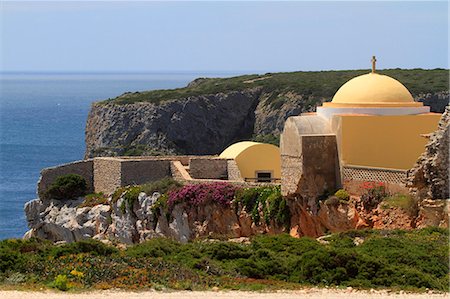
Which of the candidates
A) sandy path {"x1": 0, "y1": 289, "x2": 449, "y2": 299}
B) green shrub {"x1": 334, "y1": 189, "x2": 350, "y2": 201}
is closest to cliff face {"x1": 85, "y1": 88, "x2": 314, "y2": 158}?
green shrub {"x1": 334, "y1": 189, "x2": 350, "y2": 201}

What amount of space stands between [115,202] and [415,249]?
18639 mm

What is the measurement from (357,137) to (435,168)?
3.99 metres

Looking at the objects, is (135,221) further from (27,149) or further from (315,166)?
(27,149)

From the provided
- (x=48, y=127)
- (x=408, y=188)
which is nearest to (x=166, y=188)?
(x=408, y=188)

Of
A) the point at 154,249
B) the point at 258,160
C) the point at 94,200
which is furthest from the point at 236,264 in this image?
the point at 94,200

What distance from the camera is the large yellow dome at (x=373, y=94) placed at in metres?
34.4

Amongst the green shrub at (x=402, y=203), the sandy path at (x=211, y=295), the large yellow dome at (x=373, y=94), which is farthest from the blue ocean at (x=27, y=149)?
the sandy path at (x=211, y=295)

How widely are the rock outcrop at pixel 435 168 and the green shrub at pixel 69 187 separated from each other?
18249 millimetres

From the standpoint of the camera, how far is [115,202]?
42.8 m

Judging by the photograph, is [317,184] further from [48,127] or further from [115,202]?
[48,127]

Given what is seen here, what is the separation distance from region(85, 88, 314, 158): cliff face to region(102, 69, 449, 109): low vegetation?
108cm

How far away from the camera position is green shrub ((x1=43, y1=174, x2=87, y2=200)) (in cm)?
4603

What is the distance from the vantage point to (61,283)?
22.0 metres

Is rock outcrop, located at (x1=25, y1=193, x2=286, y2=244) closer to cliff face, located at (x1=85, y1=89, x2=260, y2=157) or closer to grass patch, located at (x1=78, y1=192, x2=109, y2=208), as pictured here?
grass patch, located at (x1=78, y1=192, x2=109, y2=208)
